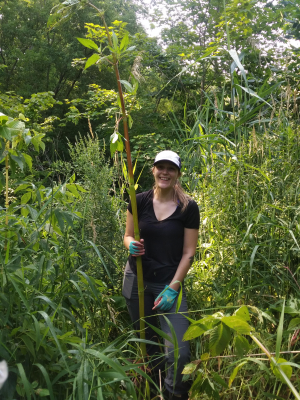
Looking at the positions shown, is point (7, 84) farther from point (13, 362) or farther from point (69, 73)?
point (13, 362)

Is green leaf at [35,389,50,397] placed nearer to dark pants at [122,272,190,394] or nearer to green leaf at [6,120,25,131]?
dark pants at [122,272,190,394]

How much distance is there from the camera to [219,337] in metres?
1.08

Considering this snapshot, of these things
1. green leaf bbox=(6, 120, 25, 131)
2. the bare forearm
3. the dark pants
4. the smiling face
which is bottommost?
the dark pants

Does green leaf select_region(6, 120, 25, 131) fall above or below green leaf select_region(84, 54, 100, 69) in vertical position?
below

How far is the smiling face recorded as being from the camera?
6.98 ft

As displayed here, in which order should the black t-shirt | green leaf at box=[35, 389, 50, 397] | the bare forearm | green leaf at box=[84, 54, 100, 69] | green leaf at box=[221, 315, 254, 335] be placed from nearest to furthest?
green leaf at box=[221, 315, 254, 335], green leaf at box=[35, 389, 50, 397], green leaf at box=[84, 54, 100, 69], the bare forearm, the black t-shirt

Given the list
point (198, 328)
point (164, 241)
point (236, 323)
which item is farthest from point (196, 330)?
point (164, 241)

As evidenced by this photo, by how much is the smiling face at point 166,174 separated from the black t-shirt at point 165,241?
164 millimetres

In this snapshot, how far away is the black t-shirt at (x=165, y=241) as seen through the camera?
81.8 inches

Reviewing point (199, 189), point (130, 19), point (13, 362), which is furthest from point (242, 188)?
point (130, 19)

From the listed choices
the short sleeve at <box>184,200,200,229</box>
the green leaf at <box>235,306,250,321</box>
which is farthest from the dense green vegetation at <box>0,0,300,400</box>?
the short sleeve at <box>184,200,200,229</box>

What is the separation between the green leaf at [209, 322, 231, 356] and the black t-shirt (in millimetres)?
931

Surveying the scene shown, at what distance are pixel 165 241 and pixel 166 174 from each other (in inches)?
15.5

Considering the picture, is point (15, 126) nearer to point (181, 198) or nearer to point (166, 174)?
point (166, 174)
